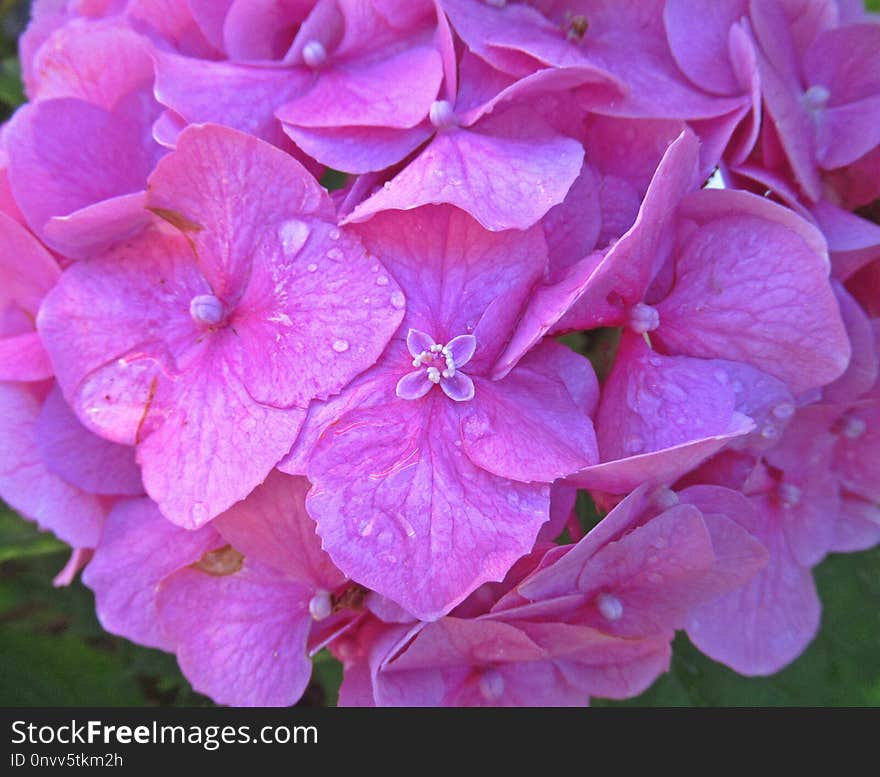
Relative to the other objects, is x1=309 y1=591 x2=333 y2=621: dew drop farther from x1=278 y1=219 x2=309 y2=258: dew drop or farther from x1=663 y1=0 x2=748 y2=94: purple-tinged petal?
x1=663 y1=0 x2=748 y2=94: purple-tinged petal

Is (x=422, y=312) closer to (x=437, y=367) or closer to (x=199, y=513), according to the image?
(x=437, y=367)

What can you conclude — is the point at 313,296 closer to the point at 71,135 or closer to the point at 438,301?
the point at 438,301

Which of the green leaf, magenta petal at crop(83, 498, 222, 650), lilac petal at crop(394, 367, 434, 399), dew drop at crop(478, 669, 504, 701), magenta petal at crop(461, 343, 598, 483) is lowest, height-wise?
dew drop at crop(478, 669, 504, 701)

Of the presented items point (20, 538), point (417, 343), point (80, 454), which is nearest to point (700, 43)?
point (417, 343)

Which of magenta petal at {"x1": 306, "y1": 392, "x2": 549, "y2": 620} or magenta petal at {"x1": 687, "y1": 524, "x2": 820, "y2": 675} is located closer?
magenta petal at {"x1": 306, "y1": 392, "x2": 549, "y2": 620}

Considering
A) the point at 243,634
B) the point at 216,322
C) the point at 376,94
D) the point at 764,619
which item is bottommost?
the point at 764,619

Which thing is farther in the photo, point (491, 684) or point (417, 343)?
point (491, 684)

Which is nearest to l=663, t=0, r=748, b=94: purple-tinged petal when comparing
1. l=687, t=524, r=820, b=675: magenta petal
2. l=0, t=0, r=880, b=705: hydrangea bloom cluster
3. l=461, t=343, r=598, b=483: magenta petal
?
l=0, t=0, r=880, b=705: hydrangea bloom cluster
